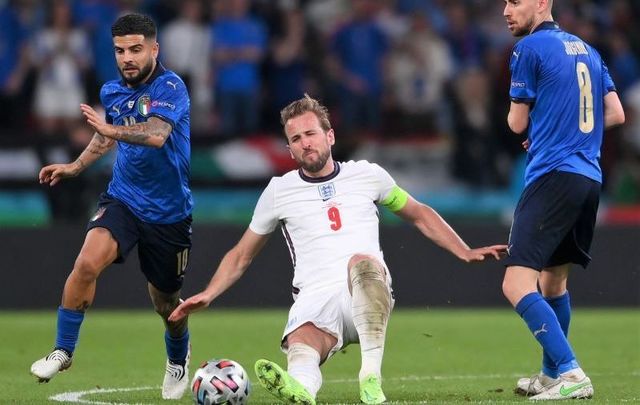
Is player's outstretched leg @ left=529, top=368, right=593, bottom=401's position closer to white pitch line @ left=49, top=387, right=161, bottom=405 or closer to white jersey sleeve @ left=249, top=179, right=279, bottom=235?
white jersey sleeve @ left=249, top=179, right=279, bottom=235

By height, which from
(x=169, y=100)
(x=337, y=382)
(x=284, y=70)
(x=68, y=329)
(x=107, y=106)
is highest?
(x=169, y=100)

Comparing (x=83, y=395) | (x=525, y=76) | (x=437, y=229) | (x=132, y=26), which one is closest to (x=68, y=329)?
(x=83, y=395)

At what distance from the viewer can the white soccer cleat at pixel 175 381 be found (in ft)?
28.7

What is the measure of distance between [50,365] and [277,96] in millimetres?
9317

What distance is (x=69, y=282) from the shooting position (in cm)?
834

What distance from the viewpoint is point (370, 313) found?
7.48 m

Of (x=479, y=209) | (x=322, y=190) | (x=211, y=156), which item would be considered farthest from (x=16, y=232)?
(x=322, y=190)

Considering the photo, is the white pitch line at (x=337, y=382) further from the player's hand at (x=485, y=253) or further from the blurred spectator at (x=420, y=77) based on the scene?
the blurred spectator at (x=420, y=77)

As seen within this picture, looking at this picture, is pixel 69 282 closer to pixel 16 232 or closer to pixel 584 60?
pixel 584 60

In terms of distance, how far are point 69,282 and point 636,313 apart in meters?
8.96

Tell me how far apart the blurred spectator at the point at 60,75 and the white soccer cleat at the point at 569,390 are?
965 cm

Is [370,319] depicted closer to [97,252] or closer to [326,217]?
[326,217]

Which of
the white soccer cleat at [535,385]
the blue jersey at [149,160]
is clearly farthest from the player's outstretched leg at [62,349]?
the white soccer cleat at [535,385]

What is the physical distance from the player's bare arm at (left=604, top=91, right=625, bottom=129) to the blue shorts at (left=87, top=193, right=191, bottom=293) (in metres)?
2.72
